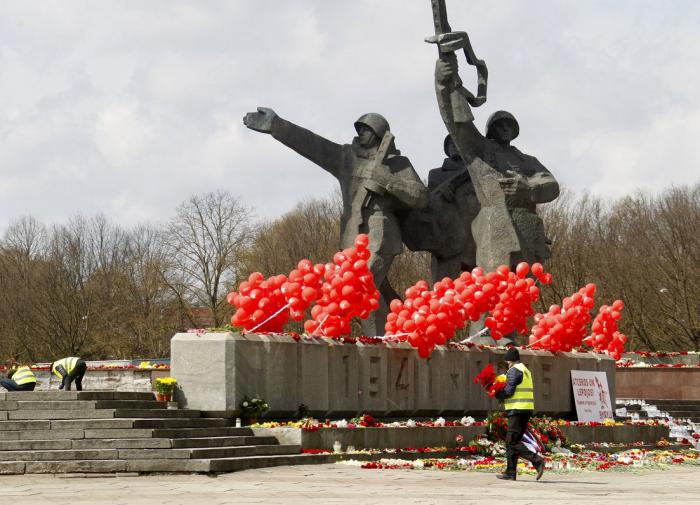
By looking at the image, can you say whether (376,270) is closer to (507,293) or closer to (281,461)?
(507,293)

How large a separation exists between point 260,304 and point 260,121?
6.92m

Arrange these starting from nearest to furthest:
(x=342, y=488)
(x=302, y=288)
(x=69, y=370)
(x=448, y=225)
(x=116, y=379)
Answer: (x=342, y=488)
(x=302, y=288)
(x=69, y=370)
(x=448, y=225)
(x=116, y=379)

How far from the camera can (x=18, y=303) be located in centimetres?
5806

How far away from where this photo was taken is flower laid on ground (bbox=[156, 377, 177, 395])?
18.9 metres

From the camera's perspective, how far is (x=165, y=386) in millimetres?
18906

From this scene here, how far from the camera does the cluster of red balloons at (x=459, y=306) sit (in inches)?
874

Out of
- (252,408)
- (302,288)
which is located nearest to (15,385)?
(252,408)

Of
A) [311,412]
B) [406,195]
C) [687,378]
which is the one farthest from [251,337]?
[687,378]

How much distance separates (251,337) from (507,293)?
6.60 meters

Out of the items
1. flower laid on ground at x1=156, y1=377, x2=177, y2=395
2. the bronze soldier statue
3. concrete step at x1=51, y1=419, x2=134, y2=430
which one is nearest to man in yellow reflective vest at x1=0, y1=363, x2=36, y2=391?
flower laid on ground at x1=156, y1=377, x2=177, y2=395

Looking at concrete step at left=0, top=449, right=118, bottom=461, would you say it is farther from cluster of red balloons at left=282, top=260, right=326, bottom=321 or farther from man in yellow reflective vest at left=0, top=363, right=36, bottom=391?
man in yellow reflective vest at left=0, top=363, right=36, bottom=391

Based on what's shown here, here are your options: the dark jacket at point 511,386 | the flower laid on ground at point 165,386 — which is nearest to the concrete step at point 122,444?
the flower laid on ground at point 165,386

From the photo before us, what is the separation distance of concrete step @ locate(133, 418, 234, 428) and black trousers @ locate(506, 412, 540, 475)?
15.1ft

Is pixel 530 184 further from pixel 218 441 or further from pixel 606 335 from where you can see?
pixel 218 441
